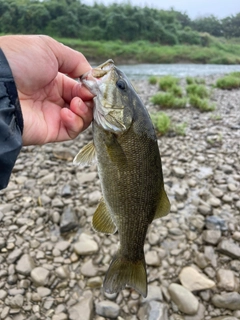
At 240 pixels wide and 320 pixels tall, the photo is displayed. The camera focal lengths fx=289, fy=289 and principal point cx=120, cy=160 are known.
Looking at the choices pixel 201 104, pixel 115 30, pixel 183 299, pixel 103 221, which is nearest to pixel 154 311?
pixel 183 299

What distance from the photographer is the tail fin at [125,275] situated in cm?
212

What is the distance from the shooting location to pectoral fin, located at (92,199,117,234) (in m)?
2.23

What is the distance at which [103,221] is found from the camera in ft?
7.36

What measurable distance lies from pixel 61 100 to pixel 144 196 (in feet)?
4.17

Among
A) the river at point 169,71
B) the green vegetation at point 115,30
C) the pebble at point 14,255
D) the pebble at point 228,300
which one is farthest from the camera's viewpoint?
the green vegetation at point 115,30

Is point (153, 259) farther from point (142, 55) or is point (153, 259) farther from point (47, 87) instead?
point (142, 55)

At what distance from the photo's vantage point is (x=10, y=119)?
6.00 ft

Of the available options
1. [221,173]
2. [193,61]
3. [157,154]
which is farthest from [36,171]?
[193,61]

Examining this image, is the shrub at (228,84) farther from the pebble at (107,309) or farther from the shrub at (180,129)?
the pebble at (107,309)

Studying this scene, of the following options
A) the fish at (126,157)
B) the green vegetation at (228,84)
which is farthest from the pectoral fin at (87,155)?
the green vegetation at (228,84)

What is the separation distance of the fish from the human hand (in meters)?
0.19

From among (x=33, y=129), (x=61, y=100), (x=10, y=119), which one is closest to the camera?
(x=10, y=119)

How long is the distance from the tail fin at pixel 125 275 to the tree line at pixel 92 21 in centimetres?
4927

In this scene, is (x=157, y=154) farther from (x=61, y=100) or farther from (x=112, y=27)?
(x=112, y=27)
